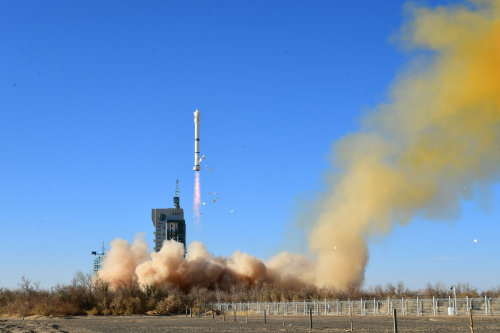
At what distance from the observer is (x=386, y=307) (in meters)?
56.8

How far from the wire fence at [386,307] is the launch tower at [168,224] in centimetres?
3875

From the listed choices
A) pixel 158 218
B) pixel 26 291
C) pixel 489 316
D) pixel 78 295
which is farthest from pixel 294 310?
pixel 158 218

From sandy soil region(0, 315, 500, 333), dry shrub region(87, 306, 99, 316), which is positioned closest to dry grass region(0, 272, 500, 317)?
dry shrub region(87, 306, 99, 316)

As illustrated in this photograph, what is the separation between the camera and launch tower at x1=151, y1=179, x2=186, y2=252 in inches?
4235

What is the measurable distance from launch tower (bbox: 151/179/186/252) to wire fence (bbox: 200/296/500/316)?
127 feet

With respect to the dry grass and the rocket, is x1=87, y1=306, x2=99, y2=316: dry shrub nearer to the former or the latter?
the dry grass

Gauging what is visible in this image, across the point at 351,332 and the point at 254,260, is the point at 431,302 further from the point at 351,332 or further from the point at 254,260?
the point at 254,260

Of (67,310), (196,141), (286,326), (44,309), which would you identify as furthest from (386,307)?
(44,309)

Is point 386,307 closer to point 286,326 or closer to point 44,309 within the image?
point 286,326

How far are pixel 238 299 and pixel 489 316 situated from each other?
35892mm

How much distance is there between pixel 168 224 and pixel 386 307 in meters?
59.2

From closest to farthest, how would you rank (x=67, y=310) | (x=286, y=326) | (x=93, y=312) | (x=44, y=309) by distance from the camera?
1. (x=286, y=326)
2. (x=44, y=309)
3. (x=67, y=310)
4. (x=93, y=312)

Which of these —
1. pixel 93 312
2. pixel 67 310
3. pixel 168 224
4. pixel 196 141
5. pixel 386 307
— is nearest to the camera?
pixel 386 307

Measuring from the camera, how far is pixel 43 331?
122 feet
